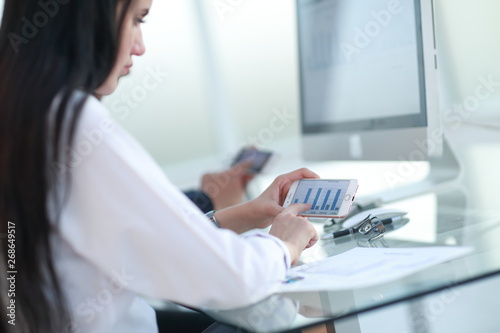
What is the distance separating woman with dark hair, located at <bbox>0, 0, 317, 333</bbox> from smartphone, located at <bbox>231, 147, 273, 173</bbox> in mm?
1323

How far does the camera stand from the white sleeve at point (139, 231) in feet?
2.54

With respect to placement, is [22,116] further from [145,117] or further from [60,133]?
[145,117]

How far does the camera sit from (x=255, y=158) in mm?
2307

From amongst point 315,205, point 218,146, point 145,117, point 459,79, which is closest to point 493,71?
point 459,79

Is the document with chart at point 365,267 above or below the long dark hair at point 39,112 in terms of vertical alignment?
below

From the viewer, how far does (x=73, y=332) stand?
897 mm

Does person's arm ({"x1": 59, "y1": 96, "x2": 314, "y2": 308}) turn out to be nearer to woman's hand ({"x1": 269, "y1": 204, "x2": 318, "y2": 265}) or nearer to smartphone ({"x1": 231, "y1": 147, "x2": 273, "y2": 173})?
woman's hand ({"x1": 269, "y1": 204, "x2": 318, "y2": 265})
